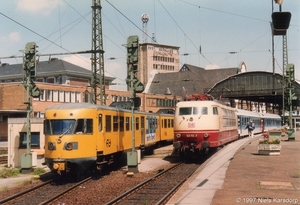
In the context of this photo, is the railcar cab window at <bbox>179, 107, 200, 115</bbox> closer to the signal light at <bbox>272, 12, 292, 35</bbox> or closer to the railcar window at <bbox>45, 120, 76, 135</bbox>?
the railcar window at <bbox>45, 120, 76, 135</bbox>

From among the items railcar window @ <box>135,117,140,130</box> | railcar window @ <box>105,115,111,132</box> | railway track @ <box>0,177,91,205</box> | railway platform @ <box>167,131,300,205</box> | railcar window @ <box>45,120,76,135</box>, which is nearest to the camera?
railway platform @ <box>167,131,300,205</box>

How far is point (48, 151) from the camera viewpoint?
15.8 metres

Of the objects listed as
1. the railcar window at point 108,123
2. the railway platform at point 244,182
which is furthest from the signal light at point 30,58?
the railway platform at point 244,182

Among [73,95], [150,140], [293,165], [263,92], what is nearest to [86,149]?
[293,165]

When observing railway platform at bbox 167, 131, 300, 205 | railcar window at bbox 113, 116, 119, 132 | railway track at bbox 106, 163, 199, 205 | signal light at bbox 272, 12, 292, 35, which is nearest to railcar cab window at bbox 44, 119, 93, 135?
railcar window at bbox 113, 116, 119, 132

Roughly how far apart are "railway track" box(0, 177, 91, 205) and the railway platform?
403cm

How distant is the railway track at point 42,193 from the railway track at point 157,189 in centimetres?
224

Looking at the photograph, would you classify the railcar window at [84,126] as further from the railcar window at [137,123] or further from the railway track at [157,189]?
the railcar window at [137,123]

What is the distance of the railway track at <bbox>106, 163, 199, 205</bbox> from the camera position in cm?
1216

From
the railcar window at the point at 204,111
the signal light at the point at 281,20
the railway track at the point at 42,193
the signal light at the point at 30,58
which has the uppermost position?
the signal light at the point at 30,58

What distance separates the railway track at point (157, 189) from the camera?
39.9 feet

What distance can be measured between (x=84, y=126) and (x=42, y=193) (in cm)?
308

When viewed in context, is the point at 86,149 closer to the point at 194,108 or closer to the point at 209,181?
the point at 209,181

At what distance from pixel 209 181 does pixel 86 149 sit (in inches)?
194
